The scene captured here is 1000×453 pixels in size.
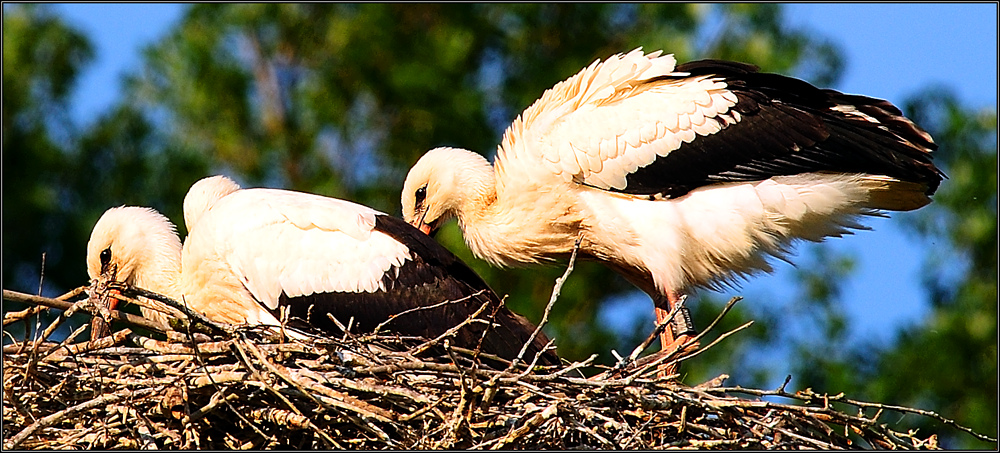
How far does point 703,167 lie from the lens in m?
6.52

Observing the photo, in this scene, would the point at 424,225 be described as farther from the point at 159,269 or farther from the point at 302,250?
the point at 159,269

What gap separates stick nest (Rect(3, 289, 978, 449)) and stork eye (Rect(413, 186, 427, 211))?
1.99 m

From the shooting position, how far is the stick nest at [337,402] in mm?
5016

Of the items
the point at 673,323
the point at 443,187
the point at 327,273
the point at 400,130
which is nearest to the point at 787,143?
the point at 673,323

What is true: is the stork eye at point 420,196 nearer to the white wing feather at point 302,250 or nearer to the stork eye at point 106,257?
the white wing feather at point 302,250

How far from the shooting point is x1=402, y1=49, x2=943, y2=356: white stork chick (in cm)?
641

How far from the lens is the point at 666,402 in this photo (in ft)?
16.7

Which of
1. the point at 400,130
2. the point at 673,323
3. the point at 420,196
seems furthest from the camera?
the point at 400,130

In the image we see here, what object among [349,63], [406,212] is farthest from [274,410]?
[349,63]

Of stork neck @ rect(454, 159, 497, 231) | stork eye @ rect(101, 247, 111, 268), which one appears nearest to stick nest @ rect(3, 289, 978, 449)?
stork eye @ rect(101, 247, 111, 268)

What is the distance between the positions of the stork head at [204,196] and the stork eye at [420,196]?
3.17 feet

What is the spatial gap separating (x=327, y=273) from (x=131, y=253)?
109cm

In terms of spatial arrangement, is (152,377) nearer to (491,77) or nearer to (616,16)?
(491,77)

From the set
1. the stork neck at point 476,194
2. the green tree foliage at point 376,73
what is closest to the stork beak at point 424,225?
the stork neck at point 476,194
